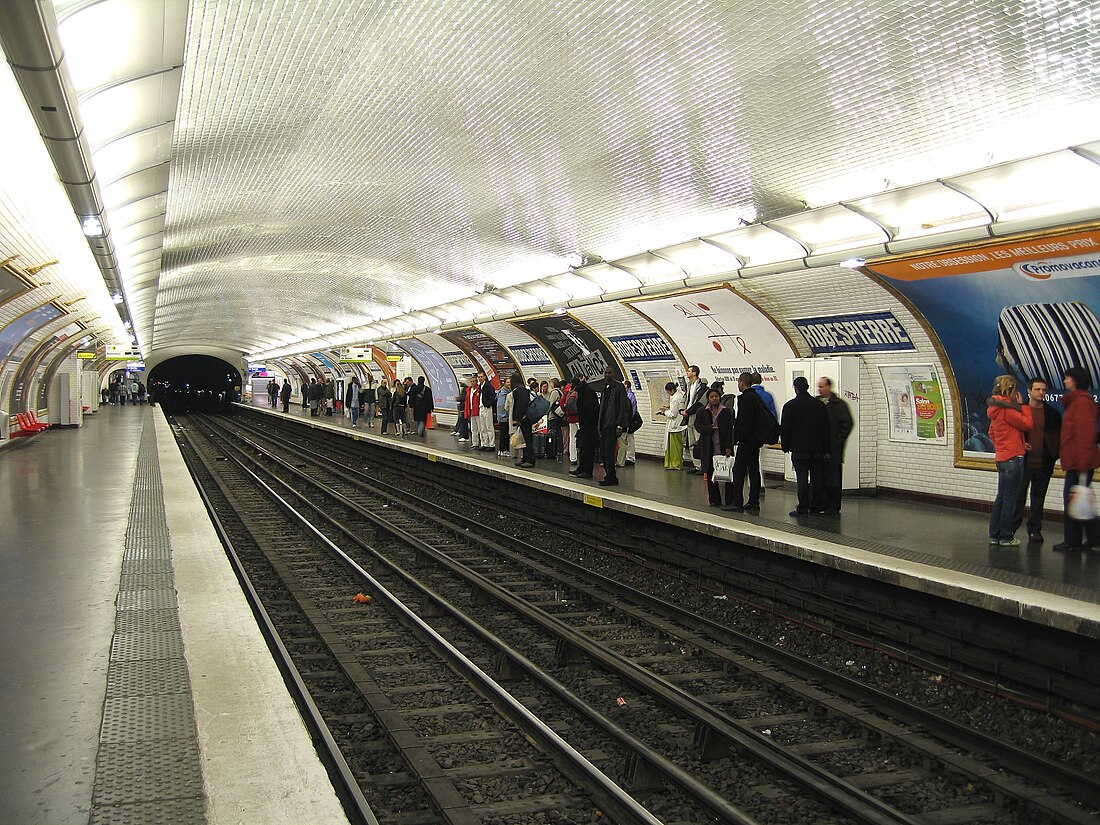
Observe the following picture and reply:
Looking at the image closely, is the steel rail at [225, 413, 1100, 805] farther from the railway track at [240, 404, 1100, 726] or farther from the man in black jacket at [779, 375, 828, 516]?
the man in black jacket at [779, 375, 828, 516]

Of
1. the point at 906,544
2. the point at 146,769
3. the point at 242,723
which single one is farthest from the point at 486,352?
the point at 146,769

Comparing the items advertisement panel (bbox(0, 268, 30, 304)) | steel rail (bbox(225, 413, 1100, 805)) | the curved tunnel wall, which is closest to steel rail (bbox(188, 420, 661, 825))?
steel rail (bbox(225, 413, 1100, 805))

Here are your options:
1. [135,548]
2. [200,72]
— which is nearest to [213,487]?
[135,548]

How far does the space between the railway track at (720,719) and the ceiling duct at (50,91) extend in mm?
4385

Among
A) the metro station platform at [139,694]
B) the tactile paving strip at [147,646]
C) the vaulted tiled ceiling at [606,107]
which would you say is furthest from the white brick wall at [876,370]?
the tactile paving strip at [147,646]

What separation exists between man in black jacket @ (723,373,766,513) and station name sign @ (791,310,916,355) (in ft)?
6.72

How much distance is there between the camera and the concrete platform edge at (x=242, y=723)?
3244 millimetres

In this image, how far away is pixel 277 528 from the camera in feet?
42.3

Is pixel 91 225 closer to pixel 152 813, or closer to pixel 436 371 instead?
pixel 152 813

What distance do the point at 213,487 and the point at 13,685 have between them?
14301 mm

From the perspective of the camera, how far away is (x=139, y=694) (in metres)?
4.26

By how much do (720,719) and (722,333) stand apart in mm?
8198

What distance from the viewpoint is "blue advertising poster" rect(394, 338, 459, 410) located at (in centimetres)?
2525

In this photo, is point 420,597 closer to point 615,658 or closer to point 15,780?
point 615,658
